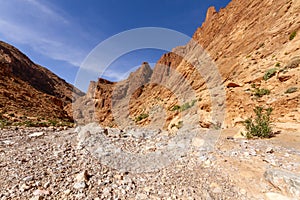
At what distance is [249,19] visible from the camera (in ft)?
73.7

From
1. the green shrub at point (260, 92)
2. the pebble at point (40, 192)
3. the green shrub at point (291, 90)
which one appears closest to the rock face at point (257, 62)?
the green shrub at point (291, 90)

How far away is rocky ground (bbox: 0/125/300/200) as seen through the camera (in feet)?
10.2

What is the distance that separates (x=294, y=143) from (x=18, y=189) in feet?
27.0

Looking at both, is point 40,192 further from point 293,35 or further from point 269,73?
point 293,35

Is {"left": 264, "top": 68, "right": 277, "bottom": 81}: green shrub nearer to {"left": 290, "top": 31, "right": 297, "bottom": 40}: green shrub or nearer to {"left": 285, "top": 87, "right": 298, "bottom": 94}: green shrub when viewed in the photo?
{"left": 285, "top": 87, "right": 298, "bottom": 94}: green shrub

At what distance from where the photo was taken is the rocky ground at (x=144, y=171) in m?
3.11

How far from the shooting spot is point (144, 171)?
412 centimetres

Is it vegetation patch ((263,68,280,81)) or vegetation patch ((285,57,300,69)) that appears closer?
vegetation patch ((285,57,300,69))

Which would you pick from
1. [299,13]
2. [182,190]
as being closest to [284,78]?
[299,13]

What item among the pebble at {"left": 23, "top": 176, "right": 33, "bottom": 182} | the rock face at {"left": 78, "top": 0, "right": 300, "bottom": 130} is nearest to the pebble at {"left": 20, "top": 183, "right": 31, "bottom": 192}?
the pebble at {"left": 23, "top": 176, "right": 33, "bottom": 182}

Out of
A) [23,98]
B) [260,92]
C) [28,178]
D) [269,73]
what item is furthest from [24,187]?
[23,98]

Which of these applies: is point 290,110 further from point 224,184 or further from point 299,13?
point 299,13

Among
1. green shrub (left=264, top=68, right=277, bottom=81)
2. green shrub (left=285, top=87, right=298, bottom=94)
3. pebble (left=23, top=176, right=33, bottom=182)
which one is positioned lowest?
pebble (left=23, top=176, right=33, bottom=182)

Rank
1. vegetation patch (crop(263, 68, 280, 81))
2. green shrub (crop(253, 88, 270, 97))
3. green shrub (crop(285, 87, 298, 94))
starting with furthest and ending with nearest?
vegetation patch (crop(263, 68, 280, 81))
green shrub (crop(253, 88, 270, 97))
green shrub (crop(285, 87, 298, 94))
